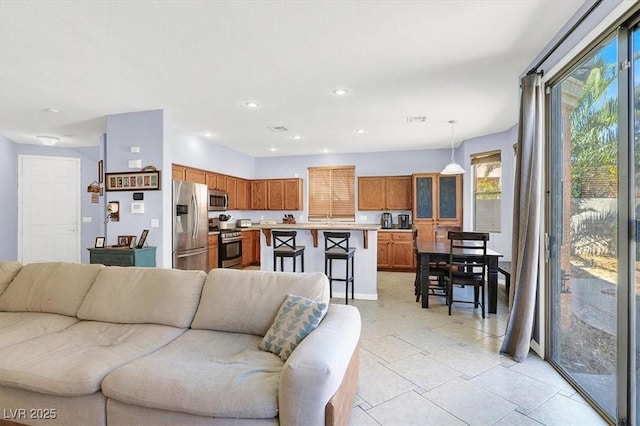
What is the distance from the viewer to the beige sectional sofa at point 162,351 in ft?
4.72

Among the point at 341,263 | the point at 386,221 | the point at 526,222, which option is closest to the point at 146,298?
the point at 341,263

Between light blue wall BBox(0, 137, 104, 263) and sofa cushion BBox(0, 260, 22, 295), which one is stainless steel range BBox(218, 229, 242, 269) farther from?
sofa cushion BBox(0, 260, 22, 295)

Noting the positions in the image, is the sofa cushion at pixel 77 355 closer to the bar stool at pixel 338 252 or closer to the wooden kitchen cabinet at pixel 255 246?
the bar stool at pixel 338 252

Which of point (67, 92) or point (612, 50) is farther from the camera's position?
point (67, 92)


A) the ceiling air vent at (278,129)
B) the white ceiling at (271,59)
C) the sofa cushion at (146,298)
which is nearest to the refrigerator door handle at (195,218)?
the white ceiling at (271,59)

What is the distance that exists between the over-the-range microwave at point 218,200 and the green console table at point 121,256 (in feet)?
6.28

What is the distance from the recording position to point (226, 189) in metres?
6.66

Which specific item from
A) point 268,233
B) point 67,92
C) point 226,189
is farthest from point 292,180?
point 67,92

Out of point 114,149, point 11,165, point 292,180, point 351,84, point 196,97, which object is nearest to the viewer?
point 351,84

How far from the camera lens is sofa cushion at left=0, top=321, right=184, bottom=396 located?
5.20 feet

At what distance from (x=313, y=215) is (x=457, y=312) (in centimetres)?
419

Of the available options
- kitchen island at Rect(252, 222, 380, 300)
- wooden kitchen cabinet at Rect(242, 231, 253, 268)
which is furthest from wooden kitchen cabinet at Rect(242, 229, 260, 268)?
kitchen island at Rect(252, 222, 380, 300)

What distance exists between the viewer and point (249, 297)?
223 cm

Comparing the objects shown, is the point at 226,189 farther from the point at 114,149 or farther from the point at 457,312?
the point at 457,312
